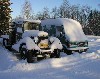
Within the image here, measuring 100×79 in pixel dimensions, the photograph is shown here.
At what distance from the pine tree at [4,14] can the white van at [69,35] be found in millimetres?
14361

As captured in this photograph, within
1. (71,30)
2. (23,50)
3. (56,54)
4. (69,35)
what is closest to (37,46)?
(23,50)

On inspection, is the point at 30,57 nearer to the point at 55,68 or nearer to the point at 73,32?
the point at 55,68

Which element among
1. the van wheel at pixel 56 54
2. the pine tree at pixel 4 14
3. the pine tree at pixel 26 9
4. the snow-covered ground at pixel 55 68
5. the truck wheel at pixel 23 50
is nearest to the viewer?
the snow-covered ground at pixel 55 68

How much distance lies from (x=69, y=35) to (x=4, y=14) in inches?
669

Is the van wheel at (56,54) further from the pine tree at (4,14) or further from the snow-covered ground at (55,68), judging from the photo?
the pine tree at (4,14)

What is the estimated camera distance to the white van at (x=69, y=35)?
1817 cm

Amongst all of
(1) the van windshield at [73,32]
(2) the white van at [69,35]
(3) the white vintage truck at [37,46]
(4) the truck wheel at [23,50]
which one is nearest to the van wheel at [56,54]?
(3) the white vintage truck at [37,46]

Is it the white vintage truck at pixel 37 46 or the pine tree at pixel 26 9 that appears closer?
the white vintage truck at pixel 37 46

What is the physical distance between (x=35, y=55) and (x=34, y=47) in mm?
668

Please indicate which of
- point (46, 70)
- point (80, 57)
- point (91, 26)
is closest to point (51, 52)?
point (80, 57)

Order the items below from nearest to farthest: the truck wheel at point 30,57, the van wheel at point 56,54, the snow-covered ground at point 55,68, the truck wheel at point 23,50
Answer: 1. the snow-covered ground at point 55,68
2. the truck wheel at point 30,57
3. the truck wheel at point 23,50
4. the van wheel at point 56,54

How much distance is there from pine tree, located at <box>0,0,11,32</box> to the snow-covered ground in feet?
58.9

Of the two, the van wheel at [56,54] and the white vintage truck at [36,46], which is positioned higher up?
the white vintage truck at [36,46]

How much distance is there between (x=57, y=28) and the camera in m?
19.4
